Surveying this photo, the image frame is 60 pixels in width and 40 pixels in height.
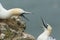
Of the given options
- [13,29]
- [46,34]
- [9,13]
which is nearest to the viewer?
[13,29]

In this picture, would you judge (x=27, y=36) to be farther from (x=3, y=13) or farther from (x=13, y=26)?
(x=3, y=13)

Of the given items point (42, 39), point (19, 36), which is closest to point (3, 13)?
point (19, 36)

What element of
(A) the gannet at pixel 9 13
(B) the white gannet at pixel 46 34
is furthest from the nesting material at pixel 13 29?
(B) the white gannet at pixel 46 34

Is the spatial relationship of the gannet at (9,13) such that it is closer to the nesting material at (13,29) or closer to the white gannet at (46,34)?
the nesting material at (13,29)

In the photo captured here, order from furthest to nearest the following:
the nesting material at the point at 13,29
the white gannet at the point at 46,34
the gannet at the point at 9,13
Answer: the white gannet at the point at 46,34 < the gannet at the point at 9,13 < the nesting material at the point at 13,29

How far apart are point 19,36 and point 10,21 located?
1.36ft

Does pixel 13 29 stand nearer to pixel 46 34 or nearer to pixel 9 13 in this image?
pixel 9 13

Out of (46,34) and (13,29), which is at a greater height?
(46,34)

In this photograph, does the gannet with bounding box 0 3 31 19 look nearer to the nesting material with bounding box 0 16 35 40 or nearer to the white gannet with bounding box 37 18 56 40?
the nesting material with bounding box 0 16 35 40

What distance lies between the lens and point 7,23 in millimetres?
4801

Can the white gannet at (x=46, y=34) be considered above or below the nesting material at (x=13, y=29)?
above

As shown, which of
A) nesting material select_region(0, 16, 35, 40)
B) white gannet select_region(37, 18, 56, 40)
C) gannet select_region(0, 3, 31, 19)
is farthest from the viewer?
white gannet select_region(37, 18, 56, 40)

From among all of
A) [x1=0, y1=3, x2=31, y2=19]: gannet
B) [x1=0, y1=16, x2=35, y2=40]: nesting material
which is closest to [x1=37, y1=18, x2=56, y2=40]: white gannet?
[x1=0, y1=16, x2=35, y2=40]: nesting material

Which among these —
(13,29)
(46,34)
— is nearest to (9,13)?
(13,29)
